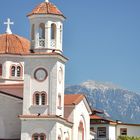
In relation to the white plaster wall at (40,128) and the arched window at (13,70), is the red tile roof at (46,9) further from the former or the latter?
the arched window at (13,70)

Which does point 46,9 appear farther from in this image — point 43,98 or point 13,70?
point 13,70

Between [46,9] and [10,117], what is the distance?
1308cm

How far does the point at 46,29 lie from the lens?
82.8 metres

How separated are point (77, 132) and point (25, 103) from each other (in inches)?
398

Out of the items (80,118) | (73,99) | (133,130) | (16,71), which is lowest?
(80,118)

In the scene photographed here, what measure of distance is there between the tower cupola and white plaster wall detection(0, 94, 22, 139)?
731 centimetres

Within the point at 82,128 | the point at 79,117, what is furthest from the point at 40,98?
the point at 82,128

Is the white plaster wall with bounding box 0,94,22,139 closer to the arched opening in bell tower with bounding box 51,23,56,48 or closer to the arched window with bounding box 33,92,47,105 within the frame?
the arched window with bounding box 33,92,47,105

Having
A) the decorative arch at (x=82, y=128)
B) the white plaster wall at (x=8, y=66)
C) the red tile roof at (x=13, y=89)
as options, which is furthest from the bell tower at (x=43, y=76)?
the white plaster wall at (x=8, y=66)

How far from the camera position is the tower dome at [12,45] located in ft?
314

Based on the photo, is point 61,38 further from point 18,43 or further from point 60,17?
point 18,43

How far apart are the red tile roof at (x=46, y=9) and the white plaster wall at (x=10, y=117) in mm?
10436

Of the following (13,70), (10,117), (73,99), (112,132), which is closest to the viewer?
(10,117)

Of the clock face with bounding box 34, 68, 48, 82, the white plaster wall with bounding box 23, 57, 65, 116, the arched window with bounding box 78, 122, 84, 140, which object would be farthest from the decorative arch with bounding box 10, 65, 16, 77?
the clock face with bounding box 34, 68, 48, 82
